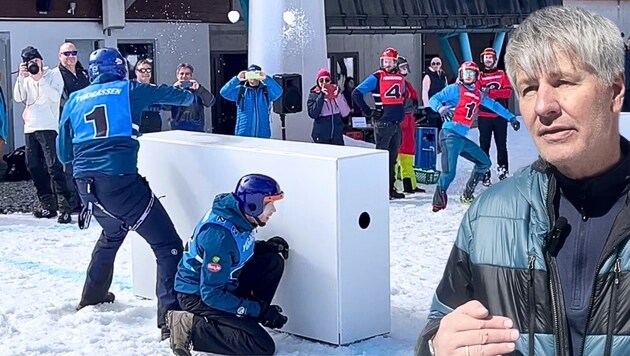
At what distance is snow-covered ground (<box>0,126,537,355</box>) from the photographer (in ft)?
17.3

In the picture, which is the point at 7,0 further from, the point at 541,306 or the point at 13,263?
the point at 541,306

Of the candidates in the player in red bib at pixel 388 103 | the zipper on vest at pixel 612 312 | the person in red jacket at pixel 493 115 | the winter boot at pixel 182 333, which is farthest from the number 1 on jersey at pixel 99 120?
the person in red jacket at pixel 493 115

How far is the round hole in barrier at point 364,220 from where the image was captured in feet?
16.9

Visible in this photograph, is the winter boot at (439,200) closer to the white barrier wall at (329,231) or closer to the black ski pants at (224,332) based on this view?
the white barrier wall at (329,231)

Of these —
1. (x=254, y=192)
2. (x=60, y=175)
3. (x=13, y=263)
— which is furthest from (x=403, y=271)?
(x=60, y=175)

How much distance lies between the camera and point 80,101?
224 inches

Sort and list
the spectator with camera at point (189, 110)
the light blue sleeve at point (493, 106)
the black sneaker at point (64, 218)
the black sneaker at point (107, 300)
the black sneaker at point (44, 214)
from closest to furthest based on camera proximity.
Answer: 1. the black sneaker at point (107, 300)
2. the black sneaker at point (64, 218)
3. the light blue sleeve at point (493, 106)
4. the black sneaker at point (44, 214)
5. the spectator with camera at point (189, 110)

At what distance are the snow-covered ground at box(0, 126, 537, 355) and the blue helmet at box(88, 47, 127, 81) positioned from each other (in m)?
1.49

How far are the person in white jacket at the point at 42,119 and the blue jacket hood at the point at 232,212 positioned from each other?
5120mm

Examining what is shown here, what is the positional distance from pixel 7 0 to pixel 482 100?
9.10 m

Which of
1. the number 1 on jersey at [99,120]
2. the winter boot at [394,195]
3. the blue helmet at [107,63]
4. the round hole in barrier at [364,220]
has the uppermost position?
the blue helmet at [107,63]

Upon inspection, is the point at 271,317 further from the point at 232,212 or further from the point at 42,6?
the point at 42,6

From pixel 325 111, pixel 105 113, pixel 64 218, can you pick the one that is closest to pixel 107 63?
pixel 105 113

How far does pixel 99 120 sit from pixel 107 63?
35 centimetres
